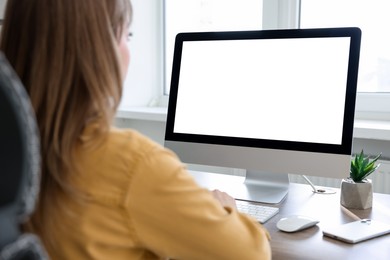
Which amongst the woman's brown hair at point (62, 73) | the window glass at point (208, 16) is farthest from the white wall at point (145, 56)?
the woman's brown hair at point (62, 73)

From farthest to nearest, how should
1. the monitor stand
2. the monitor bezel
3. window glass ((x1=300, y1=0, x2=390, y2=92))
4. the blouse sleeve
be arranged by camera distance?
1. window glass ((x1=300, y1=0, x2=390, y2=92))
2. the monitor stand
3. the monitor bezel
4. the blouse sleeve

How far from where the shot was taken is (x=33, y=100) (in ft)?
2.43

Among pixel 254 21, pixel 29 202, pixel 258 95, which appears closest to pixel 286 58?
pixel 258 95

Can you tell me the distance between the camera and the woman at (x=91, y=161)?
722 mm

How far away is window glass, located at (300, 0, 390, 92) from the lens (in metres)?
2.24

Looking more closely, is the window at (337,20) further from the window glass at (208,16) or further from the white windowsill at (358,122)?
the white windowsill at (358,122)

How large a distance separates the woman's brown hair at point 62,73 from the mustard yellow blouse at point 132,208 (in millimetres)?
28

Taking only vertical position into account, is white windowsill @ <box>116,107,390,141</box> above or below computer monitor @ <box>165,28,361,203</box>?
below

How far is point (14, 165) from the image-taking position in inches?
16.0

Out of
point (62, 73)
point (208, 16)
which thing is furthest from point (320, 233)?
point (208, 16)

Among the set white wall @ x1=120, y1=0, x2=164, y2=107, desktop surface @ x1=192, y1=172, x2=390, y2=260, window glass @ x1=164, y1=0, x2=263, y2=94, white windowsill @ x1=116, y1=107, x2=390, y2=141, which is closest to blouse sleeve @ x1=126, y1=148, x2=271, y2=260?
desktop surface @ x1=192, y1=172, x2=390, y2=260

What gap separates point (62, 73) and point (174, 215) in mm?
262

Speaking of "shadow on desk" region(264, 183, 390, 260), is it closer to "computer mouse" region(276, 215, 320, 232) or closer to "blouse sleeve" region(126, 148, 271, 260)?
"computer mouse" region(276, 215, 320, 232)

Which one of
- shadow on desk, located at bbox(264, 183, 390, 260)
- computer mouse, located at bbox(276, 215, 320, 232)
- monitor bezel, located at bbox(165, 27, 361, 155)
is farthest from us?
monitor bezel, located at bbox(165, 27, 361, 155)
